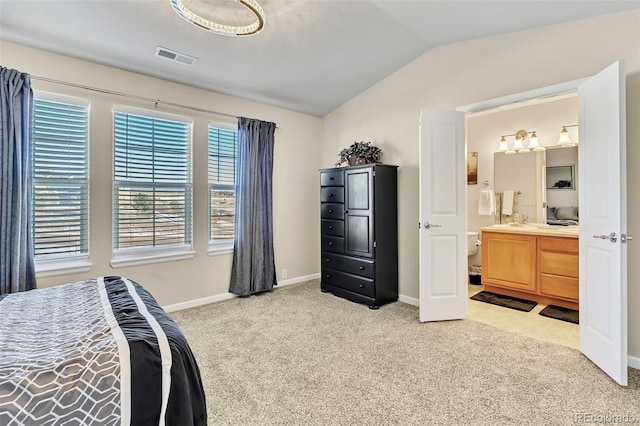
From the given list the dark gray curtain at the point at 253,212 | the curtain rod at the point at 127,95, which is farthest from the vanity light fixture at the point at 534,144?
the curtain rod at the point at 127,95

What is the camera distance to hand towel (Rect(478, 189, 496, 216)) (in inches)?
179

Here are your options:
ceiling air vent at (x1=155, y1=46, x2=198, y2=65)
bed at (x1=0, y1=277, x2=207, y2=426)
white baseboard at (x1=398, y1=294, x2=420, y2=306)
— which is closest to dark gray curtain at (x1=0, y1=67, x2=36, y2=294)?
ceiling air vent at (x1=155, y1=46, x2=198, y2=65)

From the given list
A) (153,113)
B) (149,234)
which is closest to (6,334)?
(149,234)

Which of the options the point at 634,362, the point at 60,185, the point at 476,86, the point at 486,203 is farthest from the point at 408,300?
the point at 60,185

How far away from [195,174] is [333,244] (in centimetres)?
189

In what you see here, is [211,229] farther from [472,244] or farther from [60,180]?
[472,244]

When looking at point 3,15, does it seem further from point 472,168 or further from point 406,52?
point 472,168

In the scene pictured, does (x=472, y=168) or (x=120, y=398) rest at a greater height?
(x=472, y=168)

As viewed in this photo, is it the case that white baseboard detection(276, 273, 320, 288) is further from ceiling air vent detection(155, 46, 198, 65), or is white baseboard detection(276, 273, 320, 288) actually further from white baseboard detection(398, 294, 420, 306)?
ceiling air vent detection(155, 46, 198, 65)

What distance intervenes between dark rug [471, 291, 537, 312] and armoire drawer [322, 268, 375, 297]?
4.63 feet

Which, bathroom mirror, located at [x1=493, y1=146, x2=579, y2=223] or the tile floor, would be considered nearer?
the tile floor

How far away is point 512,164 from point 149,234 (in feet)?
15.5

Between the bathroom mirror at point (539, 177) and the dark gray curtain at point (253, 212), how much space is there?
328 centimetres

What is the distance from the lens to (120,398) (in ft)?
Answer: 3.68
